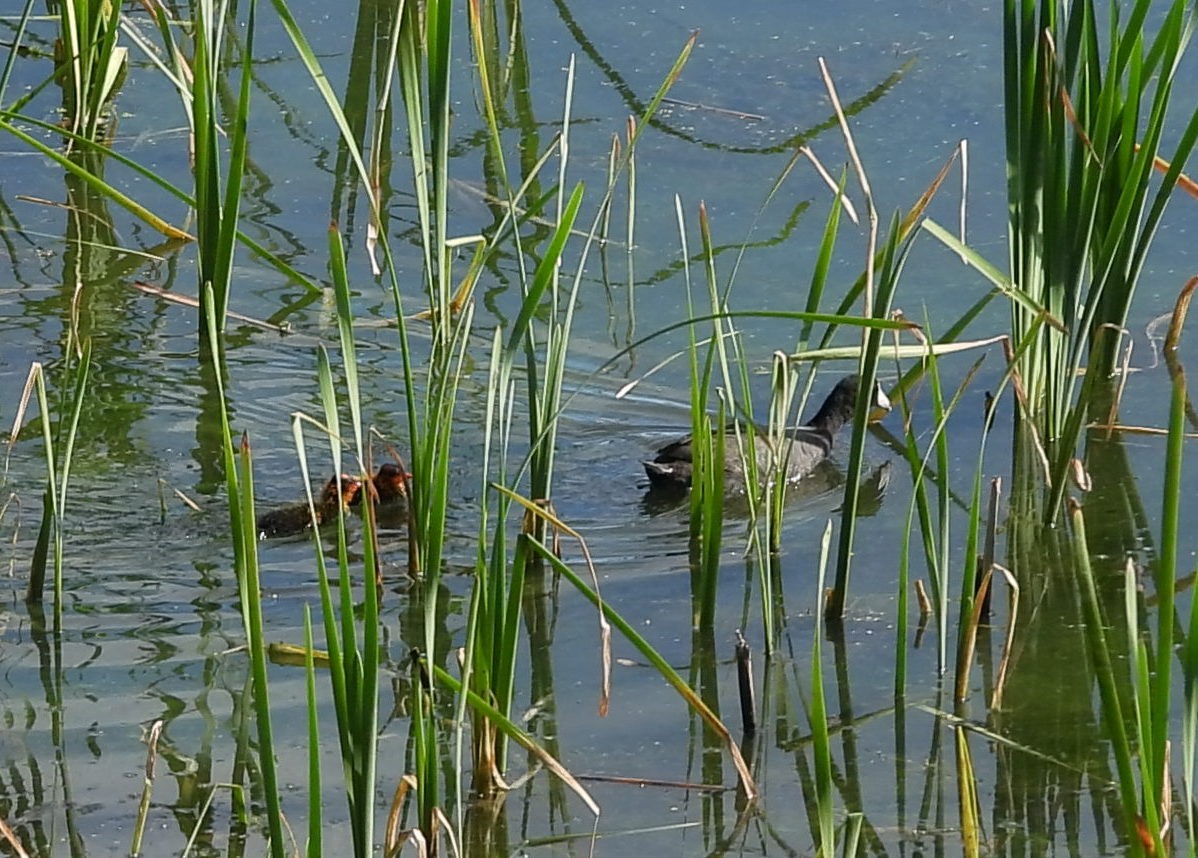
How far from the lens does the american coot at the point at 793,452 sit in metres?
4.44

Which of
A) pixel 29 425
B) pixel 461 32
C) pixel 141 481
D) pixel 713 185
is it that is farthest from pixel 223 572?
pixel 461 32

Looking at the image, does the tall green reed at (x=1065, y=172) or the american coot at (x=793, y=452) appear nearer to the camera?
the tall green reed at (x=1065, y=172)

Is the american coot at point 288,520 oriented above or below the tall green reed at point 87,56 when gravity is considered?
below

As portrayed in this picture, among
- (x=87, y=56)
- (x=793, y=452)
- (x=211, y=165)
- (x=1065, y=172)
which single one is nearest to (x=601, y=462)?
(x=793, y=452)

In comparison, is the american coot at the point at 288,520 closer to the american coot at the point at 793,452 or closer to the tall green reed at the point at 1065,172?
the american coot at the point at 793,452

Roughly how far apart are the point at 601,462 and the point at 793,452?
52 cm

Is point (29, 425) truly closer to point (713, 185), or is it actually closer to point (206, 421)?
point (206, 421)

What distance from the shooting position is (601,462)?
4.68 meters

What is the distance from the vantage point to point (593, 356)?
4973mm

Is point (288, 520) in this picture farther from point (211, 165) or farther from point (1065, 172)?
point (1065, 172)

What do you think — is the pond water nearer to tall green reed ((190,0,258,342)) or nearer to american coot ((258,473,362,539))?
american coot ((258,473,362,539))

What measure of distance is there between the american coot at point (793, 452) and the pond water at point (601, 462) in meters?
0.09

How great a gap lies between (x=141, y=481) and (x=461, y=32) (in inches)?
129

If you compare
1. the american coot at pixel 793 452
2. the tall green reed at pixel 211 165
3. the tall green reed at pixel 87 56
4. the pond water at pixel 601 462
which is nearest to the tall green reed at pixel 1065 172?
the pond water at pixel 601 462
